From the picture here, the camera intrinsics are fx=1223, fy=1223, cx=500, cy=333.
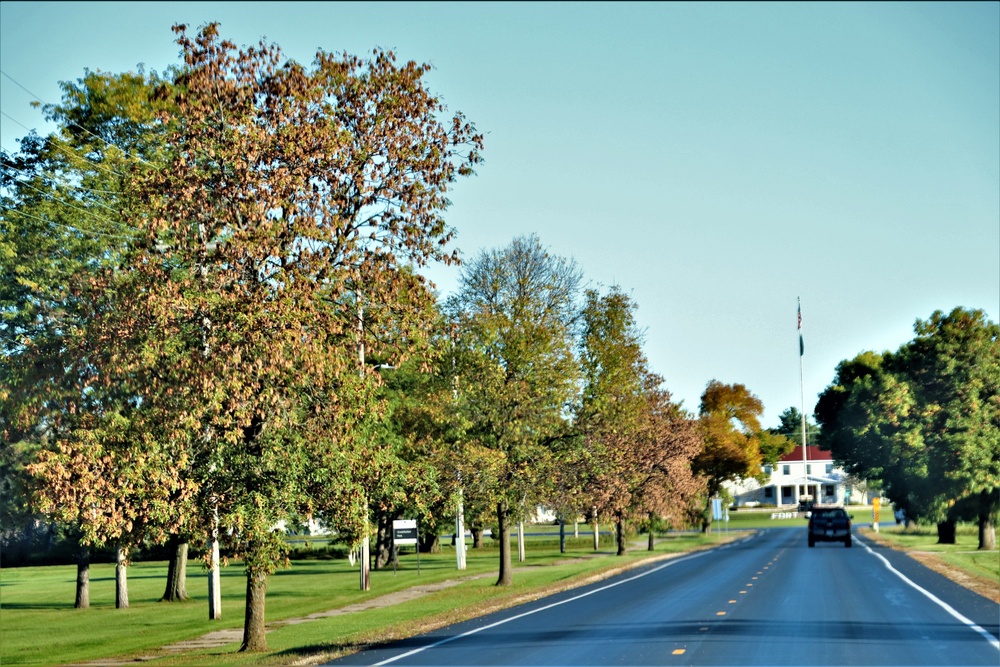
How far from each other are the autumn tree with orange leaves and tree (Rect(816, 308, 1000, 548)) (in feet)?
128

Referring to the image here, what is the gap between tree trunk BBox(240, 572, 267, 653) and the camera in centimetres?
2112

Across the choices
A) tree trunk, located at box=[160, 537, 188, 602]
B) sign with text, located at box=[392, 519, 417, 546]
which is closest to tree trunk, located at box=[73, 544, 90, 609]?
tree trunk, located at box=[160, 537, 188, 602]

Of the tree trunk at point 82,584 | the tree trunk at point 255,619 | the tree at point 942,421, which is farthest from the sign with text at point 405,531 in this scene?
the tree at point 942,421

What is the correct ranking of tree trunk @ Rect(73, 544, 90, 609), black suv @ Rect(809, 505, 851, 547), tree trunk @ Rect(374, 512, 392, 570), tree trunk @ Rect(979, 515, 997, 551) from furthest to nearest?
black suv @ Rect(809, 505, 851, 547) < tree trunk @ Rect(979, 515, 997, 551) < tree trunk @ Rect(374, 512, 392, 570) < tree trunk @ Rect(73, 544, 90, 609)

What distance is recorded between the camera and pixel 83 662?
21828mm

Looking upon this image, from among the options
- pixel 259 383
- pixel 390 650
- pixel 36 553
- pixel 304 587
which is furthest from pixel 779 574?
pixel 36 553

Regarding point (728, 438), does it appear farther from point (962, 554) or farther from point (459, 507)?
point (459, 507)

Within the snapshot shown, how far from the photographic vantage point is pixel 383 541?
56562 mm

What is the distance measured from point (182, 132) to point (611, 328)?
2841 centimetres

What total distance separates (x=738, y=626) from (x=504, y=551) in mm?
15825

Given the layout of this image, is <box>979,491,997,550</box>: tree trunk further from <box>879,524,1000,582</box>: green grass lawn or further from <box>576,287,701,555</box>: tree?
<box>576,287,701,555</box>: tree

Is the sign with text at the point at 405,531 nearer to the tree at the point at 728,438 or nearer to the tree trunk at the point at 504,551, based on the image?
the tree trunk at the point at 504,551

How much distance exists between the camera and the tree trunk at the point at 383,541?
2094 inches

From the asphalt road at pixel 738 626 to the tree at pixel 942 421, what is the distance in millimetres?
19578
